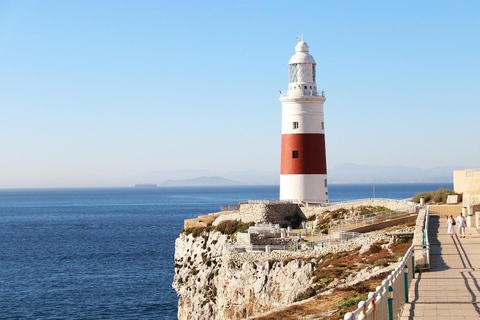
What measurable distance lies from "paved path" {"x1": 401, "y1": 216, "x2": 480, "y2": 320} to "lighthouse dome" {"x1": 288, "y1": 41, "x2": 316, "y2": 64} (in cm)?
2145

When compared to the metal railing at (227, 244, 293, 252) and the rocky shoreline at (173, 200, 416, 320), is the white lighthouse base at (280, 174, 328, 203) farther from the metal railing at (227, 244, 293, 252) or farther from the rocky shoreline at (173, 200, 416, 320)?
the metal railing at (227, 244, 293, 252)

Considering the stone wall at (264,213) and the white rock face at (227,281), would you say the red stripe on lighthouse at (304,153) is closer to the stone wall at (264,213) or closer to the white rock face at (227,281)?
the stone wall at (264,213)

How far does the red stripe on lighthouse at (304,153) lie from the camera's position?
1704 inches

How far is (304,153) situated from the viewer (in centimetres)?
4331

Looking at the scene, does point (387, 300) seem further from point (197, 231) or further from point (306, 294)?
point (197, 231)

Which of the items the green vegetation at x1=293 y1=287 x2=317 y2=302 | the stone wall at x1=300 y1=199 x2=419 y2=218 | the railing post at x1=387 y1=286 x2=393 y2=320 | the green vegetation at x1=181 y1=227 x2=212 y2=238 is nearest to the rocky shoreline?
the green vegetation at x1=293 y1=287 x2=317 y2=302

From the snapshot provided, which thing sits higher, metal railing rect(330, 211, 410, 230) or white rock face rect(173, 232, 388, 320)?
metal railing rect(330, 211, 410, 230)

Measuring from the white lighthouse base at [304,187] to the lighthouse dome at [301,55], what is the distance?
23.1ft

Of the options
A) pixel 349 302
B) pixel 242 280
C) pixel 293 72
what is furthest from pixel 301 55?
pixel 349 302

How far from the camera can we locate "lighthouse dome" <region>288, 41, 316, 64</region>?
43.7 m

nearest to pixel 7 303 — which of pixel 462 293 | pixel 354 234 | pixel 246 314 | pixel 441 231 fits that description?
pixel 246 314

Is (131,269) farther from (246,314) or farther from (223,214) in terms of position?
(246,314)

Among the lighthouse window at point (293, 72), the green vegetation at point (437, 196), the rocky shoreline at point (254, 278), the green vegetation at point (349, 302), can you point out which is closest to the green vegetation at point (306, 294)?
the rocky shoreline at point (254, 278)

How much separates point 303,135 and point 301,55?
5004mm
